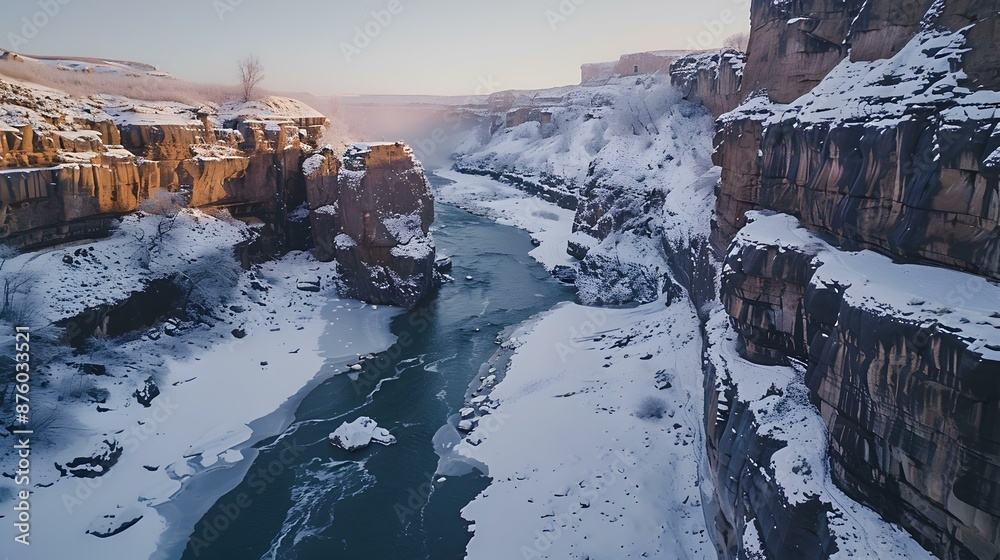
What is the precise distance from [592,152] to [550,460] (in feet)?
202

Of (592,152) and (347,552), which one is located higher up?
(592,152)

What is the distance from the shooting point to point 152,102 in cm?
3281

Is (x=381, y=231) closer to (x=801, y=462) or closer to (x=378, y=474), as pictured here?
(x=378, y=474)

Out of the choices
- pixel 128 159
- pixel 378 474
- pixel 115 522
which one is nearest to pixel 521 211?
pixel 128 159

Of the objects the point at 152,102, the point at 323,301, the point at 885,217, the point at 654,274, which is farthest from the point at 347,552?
the point at 152,102

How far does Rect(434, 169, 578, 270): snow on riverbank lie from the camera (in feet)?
148

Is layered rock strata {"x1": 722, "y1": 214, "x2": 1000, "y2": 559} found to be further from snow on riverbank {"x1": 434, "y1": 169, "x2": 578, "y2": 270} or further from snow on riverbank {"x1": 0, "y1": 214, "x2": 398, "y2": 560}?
snow on riverbank {"x1": 434, "y1": 169, "x2": 578, "y2": 270}

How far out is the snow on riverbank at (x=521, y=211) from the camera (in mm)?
45031

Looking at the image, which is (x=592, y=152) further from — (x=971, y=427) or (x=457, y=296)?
(x=971, y=427)

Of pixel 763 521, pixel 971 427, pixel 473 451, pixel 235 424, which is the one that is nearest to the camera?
pixel 971 427

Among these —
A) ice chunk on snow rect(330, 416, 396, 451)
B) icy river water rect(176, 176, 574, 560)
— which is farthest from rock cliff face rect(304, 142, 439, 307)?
ice chunk on snow rect(330, 416, 396, 451)

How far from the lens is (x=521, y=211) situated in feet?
204

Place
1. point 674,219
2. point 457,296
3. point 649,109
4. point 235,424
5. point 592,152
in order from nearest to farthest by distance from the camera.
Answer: point 235,424 → point 674,219 → point 457,296 → point 649,109 → point 592,152

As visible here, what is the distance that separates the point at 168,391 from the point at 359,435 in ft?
28.6
